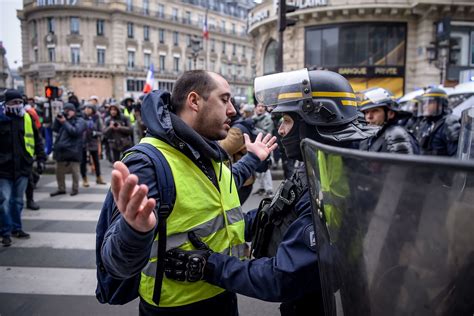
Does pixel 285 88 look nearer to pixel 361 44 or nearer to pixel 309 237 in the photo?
pixel 309 237

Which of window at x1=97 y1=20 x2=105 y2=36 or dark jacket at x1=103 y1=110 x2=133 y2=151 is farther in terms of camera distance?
window at x1=97 y1=20 x2=105 y2=36

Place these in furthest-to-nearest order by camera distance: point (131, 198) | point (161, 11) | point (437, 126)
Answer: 1. point (161, 11)
2. point (437, 126)
3. point (131, 198)

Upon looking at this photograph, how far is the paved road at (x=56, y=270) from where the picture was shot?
3438 mm

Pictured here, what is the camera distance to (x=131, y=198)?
3.64ft

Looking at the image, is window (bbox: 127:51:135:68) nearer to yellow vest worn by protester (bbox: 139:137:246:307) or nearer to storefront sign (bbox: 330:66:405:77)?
storefront sign (bbox: 330:66:405:77)

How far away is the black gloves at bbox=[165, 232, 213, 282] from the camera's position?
1508 mm

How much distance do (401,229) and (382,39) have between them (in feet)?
71.6

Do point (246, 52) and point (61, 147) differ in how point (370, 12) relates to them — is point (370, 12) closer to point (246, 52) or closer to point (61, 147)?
point (61, 147)

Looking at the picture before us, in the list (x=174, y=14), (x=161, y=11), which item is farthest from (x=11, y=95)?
(x=174, y=14)

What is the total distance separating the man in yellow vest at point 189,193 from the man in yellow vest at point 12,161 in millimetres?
4111

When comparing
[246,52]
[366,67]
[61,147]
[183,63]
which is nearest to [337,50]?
[366,67]

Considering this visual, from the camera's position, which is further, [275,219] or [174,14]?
[174,14]

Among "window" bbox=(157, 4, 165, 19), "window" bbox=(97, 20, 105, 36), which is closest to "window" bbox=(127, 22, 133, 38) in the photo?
"window" bbox=(97, 20, 105, 36)

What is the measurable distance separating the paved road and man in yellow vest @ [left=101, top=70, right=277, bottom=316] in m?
1.83
